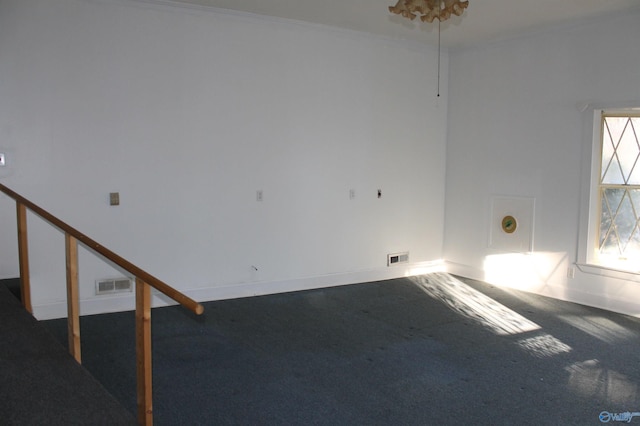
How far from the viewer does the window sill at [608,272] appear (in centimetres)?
483

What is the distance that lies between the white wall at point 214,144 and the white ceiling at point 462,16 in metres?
0.25

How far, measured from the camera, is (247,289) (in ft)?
17.4

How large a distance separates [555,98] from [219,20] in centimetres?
351

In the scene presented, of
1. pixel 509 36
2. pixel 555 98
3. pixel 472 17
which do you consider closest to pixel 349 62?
pixel 472 17

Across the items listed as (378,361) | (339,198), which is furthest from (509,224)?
(378,361)

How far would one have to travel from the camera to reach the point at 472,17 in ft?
16.6

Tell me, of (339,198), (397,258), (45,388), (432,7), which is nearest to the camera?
(45,388)

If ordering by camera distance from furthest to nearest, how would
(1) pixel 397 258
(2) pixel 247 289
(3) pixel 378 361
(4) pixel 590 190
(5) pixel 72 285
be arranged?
(1) pixel 397 258 → (2) pixel 247 289 → (4) pixel 590 190 → (3) pixel 378 361 → (5) pixel 72 285

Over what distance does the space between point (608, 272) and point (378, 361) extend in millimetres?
2763

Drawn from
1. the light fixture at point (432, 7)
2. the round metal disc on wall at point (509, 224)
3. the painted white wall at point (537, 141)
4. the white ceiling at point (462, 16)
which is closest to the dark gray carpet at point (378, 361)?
the painted white wall at point (537, 141)

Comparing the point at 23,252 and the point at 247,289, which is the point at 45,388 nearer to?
the point at 23,252

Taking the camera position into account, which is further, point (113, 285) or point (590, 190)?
point (590, 190)

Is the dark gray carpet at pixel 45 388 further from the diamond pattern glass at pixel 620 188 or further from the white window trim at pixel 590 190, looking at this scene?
the diamond pattern glass at pixel 620 188

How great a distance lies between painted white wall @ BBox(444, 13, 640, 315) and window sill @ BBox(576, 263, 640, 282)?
49mm
